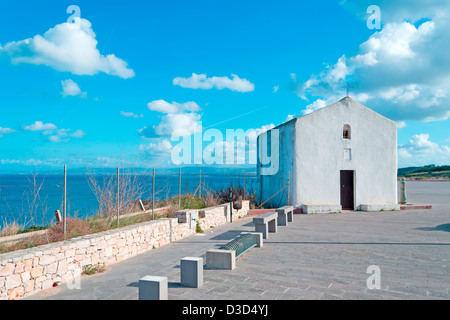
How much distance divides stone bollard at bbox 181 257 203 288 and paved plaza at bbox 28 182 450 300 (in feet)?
0.43

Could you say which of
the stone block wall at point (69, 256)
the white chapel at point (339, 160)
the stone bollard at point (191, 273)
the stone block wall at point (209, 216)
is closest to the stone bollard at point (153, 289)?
the stone bollard at point (191, 273)

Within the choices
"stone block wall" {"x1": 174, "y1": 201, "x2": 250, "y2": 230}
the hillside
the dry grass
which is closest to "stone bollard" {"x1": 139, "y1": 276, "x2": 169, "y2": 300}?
the dry grass

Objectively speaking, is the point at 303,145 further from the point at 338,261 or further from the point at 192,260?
the point at 192,260

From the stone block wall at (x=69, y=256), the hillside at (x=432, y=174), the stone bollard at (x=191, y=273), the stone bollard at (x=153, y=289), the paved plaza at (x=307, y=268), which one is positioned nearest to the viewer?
the stone bollard at (x=153, y=289)

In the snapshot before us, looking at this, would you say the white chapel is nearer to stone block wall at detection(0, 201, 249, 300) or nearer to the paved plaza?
the paved plaza

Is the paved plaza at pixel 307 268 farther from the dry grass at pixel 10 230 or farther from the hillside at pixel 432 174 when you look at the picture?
the hillside at pixel 432 174

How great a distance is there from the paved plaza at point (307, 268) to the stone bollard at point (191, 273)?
0.13m

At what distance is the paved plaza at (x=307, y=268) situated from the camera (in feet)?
18.1

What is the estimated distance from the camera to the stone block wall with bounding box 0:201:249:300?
5.33 m

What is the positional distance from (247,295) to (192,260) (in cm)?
114

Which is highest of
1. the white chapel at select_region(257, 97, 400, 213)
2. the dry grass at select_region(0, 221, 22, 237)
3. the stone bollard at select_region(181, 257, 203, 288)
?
the white chapel at select_region(257, 97, 400, 213)

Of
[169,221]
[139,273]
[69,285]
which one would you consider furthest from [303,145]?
[69,285]

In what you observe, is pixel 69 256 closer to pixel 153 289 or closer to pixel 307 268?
pixel 153 289
